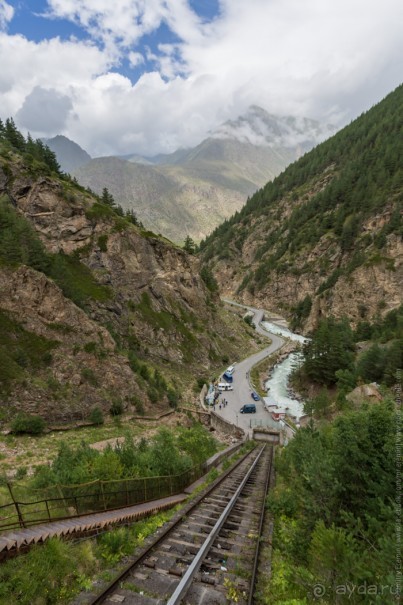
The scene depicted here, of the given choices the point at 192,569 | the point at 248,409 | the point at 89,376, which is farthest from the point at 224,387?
the point at 192,569

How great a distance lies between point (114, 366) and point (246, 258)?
136599mm

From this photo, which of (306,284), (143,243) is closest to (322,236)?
(306,284)

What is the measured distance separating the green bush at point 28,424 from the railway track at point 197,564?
1614cm

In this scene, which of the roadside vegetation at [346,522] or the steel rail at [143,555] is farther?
the steel rail at [143,555]

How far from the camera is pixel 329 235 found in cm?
11706

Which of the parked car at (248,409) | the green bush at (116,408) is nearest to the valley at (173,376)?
the green bush at (116,408)

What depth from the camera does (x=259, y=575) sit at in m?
7.64

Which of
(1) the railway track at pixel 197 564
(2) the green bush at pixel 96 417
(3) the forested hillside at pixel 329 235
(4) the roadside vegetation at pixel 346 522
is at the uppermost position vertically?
(3) the forested hillside at pixel 329 235

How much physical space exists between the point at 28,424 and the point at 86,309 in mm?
19048

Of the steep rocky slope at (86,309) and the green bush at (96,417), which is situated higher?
the steep rocky slope at (86,309)

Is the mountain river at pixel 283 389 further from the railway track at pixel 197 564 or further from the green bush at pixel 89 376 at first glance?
the railway track at pixel 197 564

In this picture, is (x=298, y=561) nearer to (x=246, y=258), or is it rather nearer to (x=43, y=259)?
(x=43, y=259)

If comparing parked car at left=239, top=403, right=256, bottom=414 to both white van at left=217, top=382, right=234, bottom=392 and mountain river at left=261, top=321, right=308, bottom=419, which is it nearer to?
mountain river at left=261, top=321, right=308, bottom=419

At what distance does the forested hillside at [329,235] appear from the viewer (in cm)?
8919
